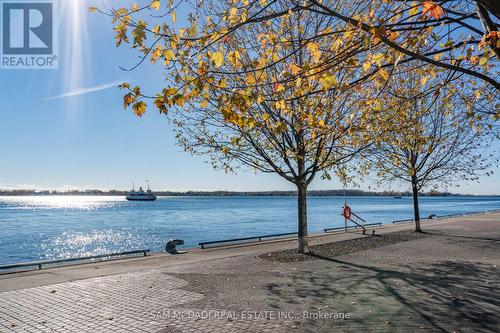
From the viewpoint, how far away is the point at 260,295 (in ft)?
29.4

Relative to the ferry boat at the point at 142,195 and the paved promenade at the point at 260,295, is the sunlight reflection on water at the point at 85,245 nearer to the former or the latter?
the paved promenade at the point at 260,295

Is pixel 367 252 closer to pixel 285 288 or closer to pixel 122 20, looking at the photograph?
pixel 285 288

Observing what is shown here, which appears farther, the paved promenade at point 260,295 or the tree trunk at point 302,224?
the tree trunk at point 302,224

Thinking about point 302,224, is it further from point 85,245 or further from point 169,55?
point 85,245

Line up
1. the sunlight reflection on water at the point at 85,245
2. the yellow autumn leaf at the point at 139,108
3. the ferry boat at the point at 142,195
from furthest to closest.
→ 1. the ferry boat at the point at 142,195
2. the sunlight reflection on water at the point at 85,245
3. the yellow autumn leaf at the point at 139,108

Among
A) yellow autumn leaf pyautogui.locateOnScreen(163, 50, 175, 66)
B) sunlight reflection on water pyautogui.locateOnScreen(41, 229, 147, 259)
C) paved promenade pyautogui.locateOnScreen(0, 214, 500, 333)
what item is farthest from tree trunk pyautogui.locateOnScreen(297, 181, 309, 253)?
sunlight reflection on water pyautogui.locateOnScreen(41, 229, 147, 259)

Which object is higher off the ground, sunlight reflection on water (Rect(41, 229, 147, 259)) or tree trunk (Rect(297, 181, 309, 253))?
tree trunk (Rect(297, 181, 309, 253))

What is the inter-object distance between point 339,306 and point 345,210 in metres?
15.0

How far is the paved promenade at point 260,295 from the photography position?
711 centimetres

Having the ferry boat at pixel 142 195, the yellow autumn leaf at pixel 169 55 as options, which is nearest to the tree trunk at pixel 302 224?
the yellow autumn leaf at pixel 169 55

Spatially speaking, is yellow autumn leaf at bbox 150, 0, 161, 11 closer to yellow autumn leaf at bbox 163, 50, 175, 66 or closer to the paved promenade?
yellow autumn leaf at bbox 163, 50, 175, 66

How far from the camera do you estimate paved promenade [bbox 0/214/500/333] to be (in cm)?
711

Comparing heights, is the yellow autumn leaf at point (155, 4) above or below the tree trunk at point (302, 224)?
above

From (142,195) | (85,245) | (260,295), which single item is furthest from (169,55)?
(142,195)
